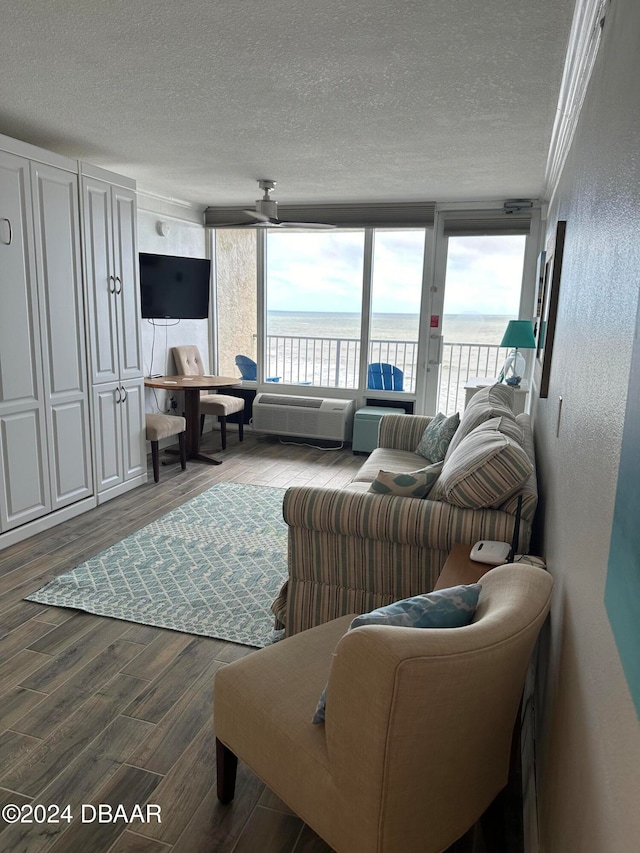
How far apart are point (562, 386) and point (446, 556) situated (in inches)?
29.6

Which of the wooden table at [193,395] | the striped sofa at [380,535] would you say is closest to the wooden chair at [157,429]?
the wooden table at [193,395]

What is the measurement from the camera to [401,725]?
1.10 meters

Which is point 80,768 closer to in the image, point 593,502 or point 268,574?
point 268,574

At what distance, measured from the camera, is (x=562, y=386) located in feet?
6.34

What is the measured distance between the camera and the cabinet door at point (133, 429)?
4418 mm

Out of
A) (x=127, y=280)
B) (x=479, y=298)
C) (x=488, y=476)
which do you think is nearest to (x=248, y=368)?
(x=127, y=280)

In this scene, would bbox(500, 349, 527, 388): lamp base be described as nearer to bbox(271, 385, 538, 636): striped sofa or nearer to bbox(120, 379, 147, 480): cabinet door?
bbox(271, 385, 538, 636): striped sofa

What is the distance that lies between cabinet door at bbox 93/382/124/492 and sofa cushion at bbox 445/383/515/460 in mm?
2439

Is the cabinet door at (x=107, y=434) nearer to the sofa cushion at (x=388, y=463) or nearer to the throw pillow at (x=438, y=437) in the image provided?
the sofa cushion at (x=388, y=463)

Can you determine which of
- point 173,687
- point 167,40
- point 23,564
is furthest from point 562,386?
point 23,564

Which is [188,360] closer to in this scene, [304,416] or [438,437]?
[304,416]

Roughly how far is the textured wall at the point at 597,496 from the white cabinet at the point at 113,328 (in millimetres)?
3224

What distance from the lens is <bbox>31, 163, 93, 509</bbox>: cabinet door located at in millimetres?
3518

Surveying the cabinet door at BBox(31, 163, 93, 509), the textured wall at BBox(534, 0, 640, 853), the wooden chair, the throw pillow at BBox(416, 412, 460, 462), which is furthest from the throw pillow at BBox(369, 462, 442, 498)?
the wooden chair
